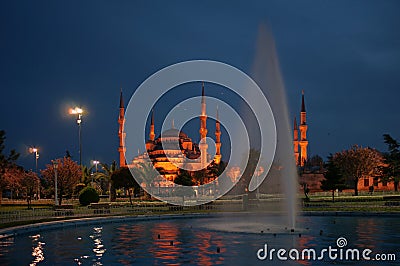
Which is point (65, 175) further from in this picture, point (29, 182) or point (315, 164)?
point (315, 164)

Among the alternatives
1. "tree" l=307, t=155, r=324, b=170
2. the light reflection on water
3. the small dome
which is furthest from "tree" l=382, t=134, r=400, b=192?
the small dome

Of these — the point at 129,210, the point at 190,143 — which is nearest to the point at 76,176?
the point at 129,210

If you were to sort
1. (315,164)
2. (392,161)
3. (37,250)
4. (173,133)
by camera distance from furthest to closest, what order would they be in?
(173,133)
(315,164)
(392,161)
(37,250)

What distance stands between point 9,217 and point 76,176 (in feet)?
79.7

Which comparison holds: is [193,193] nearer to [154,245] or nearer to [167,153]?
[154,245]

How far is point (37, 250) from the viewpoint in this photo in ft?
57.1

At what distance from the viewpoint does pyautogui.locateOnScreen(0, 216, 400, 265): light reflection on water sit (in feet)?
50.5

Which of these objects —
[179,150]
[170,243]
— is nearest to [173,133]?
[179,150]

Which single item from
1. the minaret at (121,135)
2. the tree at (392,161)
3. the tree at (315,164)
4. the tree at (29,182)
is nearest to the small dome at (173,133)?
the minaret at (121,135)

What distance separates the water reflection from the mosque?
5382 centimetres

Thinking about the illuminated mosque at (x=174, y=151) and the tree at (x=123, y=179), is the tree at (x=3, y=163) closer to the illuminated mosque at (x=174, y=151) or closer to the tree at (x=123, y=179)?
the tree at (x=123, y=179)

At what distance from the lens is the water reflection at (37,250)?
1531cm

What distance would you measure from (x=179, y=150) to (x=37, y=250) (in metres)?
89.5

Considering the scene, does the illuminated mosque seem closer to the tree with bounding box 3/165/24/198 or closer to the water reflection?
the tree with bounding box 3/165/24/198
